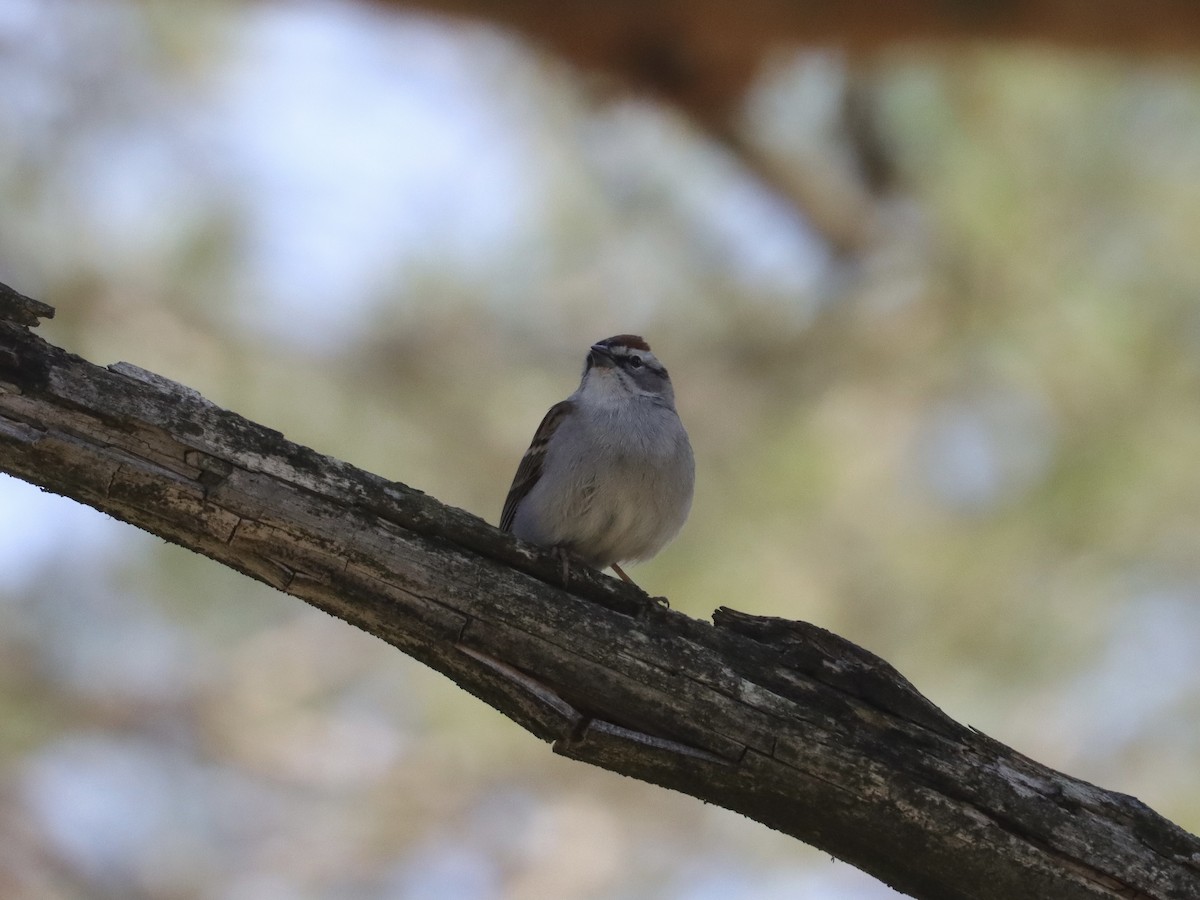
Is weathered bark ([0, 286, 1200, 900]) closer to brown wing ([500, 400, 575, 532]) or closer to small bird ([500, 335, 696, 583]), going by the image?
small bird ([500, 335, 696, 583])

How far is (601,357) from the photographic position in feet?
16.8

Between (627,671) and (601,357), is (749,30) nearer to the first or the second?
(601,357)

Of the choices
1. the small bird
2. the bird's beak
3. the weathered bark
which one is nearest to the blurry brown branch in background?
the bird's beak

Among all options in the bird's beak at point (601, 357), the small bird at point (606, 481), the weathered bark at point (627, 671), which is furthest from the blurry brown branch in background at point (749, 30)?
the weathered bark at point (627, 671)

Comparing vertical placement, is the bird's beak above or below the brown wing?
above

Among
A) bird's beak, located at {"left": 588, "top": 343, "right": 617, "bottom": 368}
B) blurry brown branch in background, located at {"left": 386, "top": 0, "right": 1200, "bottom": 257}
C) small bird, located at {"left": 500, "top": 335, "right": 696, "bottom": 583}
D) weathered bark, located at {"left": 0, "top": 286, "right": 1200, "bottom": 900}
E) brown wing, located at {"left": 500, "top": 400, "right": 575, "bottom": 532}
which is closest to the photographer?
weathered bark, located at {"left": 0, "top": 286, "right": 1200, "bottom": 900}

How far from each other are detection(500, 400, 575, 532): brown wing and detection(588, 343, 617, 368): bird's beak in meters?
0.25

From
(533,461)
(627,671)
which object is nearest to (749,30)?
(533,461)

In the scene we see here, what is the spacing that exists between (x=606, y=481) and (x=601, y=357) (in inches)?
33.3

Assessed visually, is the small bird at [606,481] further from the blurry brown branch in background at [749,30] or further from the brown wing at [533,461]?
the blurry brown branch in background at [749,30]

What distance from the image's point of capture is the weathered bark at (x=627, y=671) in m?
2.72

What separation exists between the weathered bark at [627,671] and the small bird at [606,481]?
1372mm

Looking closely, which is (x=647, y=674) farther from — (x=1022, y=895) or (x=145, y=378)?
(x=145, y=378)

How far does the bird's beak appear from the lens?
5086 millimetres
